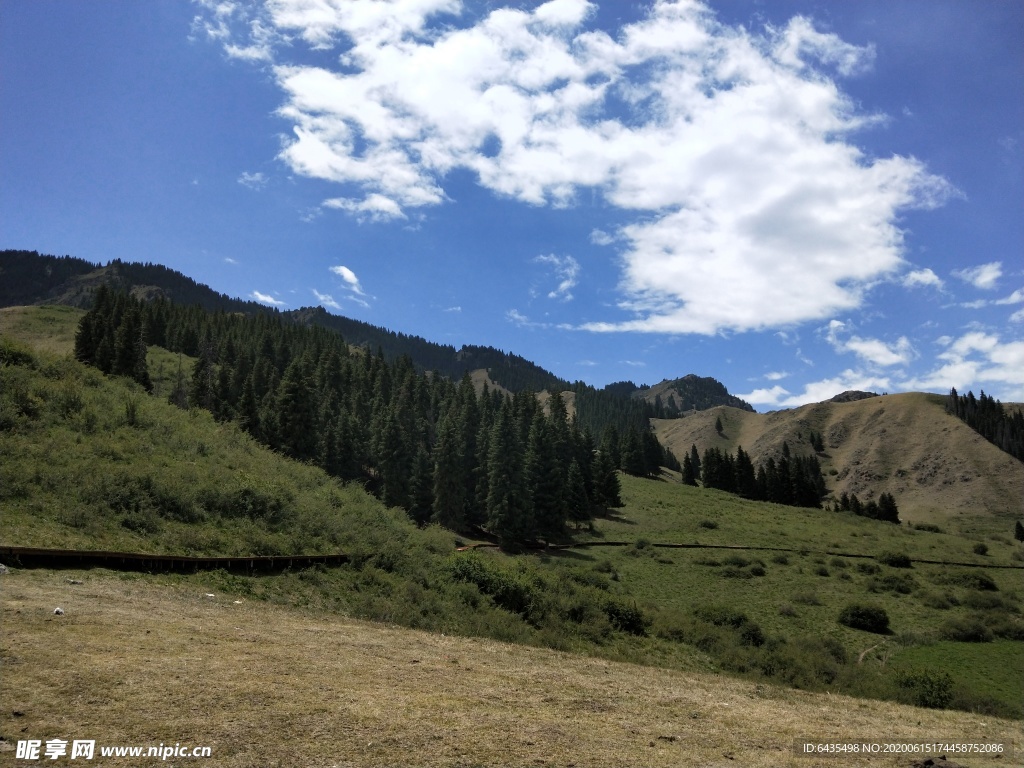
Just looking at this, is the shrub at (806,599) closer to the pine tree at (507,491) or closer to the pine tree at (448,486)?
the pine tree at (507,491)

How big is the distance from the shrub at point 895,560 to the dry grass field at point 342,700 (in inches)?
2445

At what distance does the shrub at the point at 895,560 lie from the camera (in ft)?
228

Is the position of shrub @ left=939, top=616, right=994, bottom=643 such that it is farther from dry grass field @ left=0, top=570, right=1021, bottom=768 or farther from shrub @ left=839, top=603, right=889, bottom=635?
dry grass field @ left=0, top=570, right=1021, bottom=768

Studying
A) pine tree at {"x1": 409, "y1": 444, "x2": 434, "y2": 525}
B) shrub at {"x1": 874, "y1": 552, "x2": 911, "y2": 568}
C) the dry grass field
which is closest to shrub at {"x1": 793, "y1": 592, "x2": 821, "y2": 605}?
shrub at {"x1": 874, "y1": 552, "x2": 911, "y2": 568}

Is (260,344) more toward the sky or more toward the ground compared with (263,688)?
more toward the sky

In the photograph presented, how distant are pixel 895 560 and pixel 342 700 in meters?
78.3

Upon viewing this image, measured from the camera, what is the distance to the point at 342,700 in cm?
1120

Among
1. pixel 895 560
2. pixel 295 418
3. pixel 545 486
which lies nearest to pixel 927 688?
pixel 895 560

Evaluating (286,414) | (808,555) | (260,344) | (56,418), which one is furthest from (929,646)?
(260,344)

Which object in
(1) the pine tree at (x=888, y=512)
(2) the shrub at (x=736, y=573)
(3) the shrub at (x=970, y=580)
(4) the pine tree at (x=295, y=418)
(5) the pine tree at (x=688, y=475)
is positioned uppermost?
(4) the pine tree at (x=295, y=418)

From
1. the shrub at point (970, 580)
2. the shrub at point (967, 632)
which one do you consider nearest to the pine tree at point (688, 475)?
the shrub at point (970, 580)

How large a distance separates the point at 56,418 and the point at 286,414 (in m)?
41.0

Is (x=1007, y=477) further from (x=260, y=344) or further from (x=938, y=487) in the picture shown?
(x=260, y=344)

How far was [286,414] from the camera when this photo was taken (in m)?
→ 69.8
